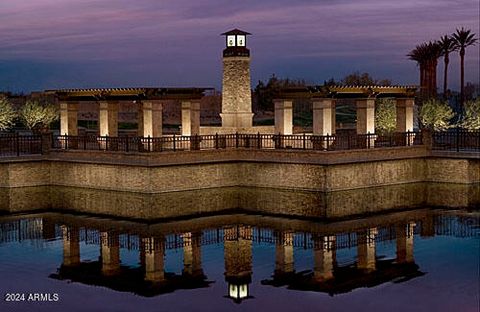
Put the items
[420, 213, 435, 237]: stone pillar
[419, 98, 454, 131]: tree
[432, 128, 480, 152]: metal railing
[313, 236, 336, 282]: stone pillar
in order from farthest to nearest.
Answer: [419, 98, 454, 131]: tree < [432, 128, 480, 152]: metal railing < [420, 213, 435, 237]: stone pillar < [313, 236, 336, 282]: stone pillar

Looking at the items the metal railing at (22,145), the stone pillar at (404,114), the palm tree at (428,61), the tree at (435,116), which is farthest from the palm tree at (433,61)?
the metal railing at (22,145)

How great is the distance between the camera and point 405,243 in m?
22.6

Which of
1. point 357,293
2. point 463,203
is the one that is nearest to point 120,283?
point 357,293

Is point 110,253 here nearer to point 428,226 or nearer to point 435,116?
point 428,226

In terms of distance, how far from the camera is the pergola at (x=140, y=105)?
34094 millimetres

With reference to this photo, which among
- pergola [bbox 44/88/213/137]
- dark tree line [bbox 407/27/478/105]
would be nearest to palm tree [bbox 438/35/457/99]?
dark tree line [bbox 407/27/478/105]

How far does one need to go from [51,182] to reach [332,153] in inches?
473

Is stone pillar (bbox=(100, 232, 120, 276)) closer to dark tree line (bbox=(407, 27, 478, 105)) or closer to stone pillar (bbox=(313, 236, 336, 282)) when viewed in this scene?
stone pillar (bbox=(313, 236, 336, 282))

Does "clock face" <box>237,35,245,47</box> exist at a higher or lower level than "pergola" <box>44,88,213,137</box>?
higher

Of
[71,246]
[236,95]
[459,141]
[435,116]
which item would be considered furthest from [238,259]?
[435,116]

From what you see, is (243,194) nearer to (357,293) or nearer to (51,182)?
(51,182)

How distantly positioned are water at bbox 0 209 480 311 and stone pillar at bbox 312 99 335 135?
756 cm

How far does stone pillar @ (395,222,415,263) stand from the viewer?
20781 mm

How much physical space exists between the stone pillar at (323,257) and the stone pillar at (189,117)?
13.7 metres
